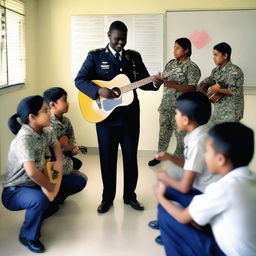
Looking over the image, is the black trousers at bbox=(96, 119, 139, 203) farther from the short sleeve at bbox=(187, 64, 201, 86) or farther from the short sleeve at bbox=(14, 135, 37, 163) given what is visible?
the short sleeve at bbox=(187, 64, 201, 86)

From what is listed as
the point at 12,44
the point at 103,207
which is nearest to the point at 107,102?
the point at 103,207

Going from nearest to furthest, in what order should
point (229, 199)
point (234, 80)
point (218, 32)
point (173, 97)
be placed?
point (229, 199) → point (234, 80) → point (173, 97) → point (218, 32)

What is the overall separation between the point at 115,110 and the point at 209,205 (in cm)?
149

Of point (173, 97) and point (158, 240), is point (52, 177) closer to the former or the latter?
point (158, 240)

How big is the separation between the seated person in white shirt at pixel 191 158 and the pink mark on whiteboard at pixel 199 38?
2635 mm

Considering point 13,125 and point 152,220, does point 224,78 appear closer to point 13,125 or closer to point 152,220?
point 152,220

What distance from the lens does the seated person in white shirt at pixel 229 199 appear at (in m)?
1.44

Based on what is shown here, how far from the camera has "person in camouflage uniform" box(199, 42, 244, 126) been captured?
340 centimetres

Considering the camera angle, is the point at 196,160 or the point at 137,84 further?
the point at 137,84

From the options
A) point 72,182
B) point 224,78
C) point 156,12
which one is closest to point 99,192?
point 72,182

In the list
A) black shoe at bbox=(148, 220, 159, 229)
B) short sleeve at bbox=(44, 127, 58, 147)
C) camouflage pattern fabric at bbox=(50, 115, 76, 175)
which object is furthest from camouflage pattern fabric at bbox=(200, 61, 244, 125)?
short sleeve at bbox=(44, 127, 58, 147)

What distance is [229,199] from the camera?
143 cm

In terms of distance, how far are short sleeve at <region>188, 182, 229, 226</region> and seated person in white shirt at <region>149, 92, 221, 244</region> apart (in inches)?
12.4

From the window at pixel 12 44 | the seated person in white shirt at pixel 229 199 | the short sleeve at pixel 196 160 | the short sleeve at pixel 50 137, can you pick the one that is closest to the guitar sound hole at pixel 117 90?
the short sleeve at pixel 50 137
